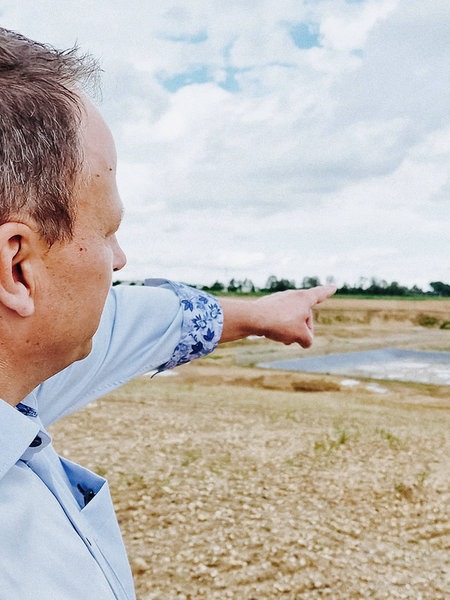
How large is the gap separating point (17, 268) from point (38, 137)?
21 cm

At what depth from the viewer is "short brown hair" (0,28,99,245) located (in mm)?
1048

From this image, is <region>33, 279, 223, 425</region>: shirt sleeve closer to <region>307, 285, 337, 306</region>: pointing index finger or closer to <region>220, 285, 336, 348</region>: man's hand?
<region>220, 285, 336, 348</region>: man's hand

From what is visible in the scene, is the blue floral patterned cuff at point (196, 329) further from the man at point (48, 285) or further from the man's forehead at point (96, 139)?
the man's forehead at point (96, 139)

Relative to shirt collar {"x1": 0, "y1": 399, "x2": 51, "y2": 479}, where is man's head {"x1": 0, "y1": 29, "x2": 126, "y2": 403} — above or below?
above

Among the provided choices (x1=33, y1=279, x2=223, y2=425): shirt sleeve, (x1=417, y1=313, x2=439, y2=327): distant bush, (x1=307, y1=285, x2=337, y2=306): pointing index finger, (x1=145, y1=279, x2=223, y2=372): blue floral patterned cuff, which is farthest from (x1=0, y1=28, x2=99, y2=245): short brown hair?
(x1=417, y1=313, x2=439, y2=327): distant bush

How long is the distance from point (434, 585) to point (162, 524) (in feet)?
6.28

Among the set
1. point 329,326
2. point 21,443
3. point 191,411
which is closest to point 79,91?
point 21,443

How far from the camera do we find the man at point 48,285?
1.05 meters

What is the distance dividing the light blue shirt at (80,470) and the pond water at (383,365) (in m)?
16.7

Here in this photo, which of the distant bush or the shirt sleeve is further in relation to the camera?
the distant bush

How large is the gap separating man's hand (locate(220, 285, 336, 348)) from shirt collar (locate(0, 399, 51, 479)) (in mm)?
1001

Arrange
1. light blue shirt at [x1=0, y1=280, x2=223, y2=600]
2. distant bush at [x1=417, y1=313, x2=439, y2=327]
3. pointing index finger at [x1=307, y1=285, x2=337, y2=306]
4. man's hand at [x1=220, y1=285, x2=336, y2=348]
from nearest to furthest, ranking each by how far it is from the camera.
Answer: light blue shirt at [x1=0, y1=280, x2=223, y2=600] → man's hand at [x1=220, y1=285, x2=336, y2=348] → pointing index finger at [x1=307, y1=285, x2=337, y2=306] → distant bush at [x1=417, y1=313, x2=439, y2=327]

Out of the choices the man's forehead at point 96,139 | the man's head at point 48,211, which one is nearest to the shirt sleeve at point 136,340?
the man's head at point 48,211

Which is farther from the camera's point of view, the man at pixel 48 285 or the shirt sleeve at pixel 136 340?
the shirt sleeve at pixel 136 340
